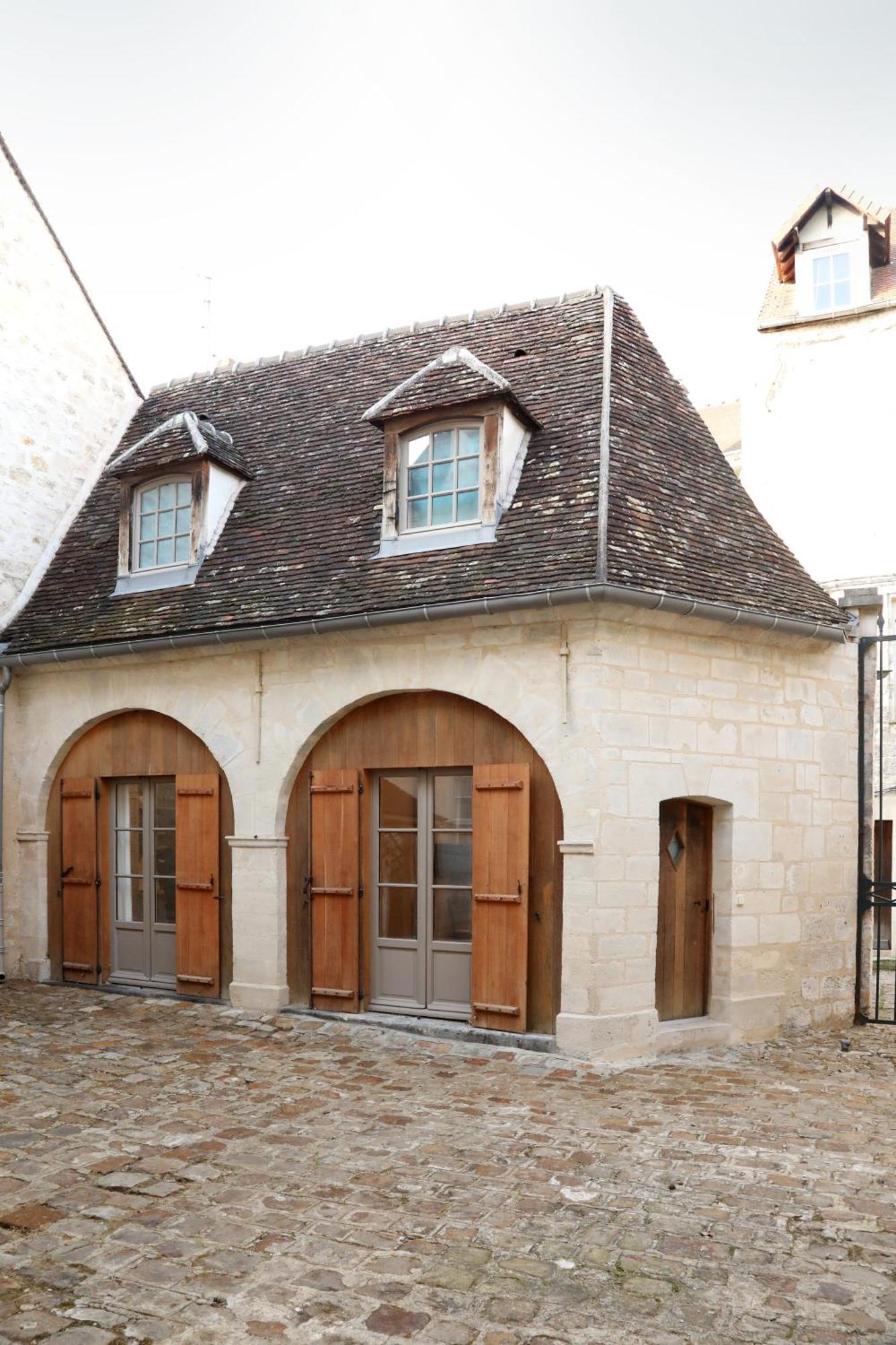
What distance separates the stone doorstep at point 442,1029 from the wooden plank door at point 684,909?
41.8 inches

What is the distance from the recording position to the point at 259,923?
30.9 ft

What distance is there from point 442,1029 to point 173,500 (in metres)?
5.57

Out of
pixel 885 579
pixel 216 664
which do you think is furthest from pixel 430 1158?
pixel 885 579

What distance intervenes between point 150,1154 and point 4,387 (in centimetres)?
853

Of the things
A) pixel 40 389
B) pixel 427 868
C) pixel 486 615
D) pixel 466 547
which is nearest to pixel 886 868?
pixel 427 868

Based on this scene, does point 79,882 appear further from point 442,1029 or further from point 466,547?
point 466,547

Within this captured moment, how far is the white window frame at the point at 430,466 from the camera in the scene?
29.5ft

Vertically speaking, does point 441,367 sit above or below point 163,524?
above

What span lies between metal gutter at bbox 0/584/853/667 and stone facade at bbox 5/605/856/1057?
19 cm

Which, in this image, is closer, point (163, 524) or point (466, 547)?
point (466, 547)

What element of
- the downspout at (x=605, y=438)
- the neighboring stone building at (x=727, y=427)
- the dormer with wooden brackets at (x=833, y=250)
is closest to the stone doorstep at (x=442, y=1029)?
the downspout at (x=605, y=438)

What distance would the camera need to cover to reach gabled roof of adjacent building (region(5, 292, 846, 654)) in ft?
27.7

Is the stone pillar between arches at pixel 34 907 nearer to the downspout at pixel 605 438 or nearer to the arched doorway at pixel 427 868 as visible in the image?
the arched doorway at pixel 427 868

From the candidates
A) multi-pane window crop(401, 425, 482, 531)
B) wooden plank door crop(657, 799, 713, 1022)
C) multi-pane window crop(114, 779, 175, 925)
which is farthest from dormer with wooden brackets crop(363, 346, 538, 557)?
multi-pane window crop(114, 779, 175, 925)
